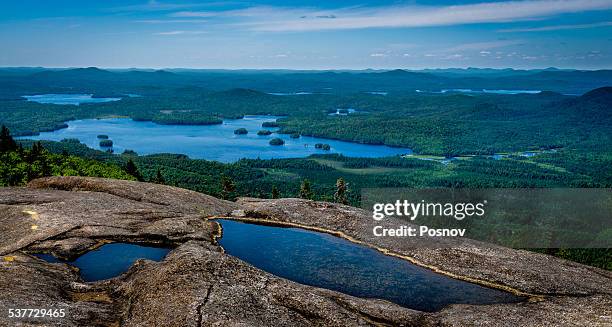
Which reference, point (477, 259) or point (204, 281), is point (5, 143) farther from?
point (477, 259)

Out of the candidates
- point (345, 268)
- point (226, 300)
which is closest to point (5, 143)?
point (345, 268)

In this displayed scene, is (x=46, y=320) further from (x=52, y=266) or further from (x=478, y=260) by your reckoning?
(x=478, y=260)

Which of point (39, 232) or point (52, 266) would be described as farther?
point (39, 232)

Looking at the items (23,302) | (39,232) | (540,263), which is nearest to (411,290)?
(540,263)

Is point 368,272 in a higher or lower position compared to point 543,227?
higher

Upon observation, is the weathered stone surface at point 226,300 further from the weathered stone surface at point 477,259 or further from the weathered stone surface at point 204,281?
the weathered stone surface at point 477,259

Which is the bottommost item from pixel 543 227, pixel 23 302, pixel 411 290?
pixel 543 227
